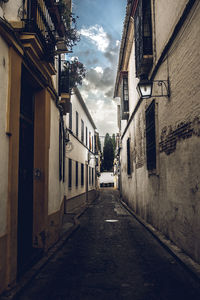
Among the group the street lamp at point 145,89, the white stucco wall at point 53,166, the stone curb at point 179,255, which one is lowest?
the stone curb at point 179,255

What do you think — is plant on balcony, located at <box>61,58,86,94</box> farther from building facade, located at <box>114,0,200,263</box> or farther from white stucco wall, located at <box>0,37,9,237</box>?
white stucco wall, located at <box>0,37,9,237</box>

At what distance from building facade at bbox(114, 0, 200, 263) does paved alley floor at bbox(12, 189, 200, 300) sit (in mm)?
677

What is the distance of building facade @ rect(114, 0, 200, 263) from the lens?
5.31 meters

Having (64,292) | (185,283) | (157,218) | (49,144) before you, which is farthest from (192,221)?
(49,144)

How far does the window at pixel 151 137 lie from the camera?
9062 mm

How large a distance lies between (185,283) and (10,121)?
362 cm

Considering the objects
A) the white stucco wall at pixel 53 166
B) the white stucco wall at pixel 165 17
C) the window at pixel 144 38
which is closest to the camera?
the white stucco wall at pixel 165 17

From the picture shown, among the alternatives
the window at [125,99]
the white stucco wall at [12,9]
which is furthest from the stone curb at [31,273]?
the window at [125,99]

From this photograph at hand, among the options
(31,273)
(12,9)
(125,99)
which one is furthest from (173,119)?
(125,99)

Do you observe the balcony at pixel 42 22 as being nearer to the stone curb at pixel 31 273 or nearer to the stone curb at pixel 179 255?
the stone curb at pixel 31 273

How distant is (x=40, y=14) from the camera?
6.52 m

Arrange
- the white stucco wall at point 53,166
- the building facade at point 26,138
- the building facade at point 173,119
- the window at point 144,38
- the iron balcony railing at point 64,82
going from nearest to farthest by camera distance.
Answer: the building facade at point 26,138
the building facade at point 173,119
the white stucco wall at point 53,166
the window at point 144,38
the iron balcony railing at point 64,82

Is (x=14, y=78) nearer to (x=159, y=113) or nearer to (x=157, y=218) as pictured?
(x=159, y=113)

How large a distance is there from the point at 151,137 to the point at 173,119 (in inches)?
110
